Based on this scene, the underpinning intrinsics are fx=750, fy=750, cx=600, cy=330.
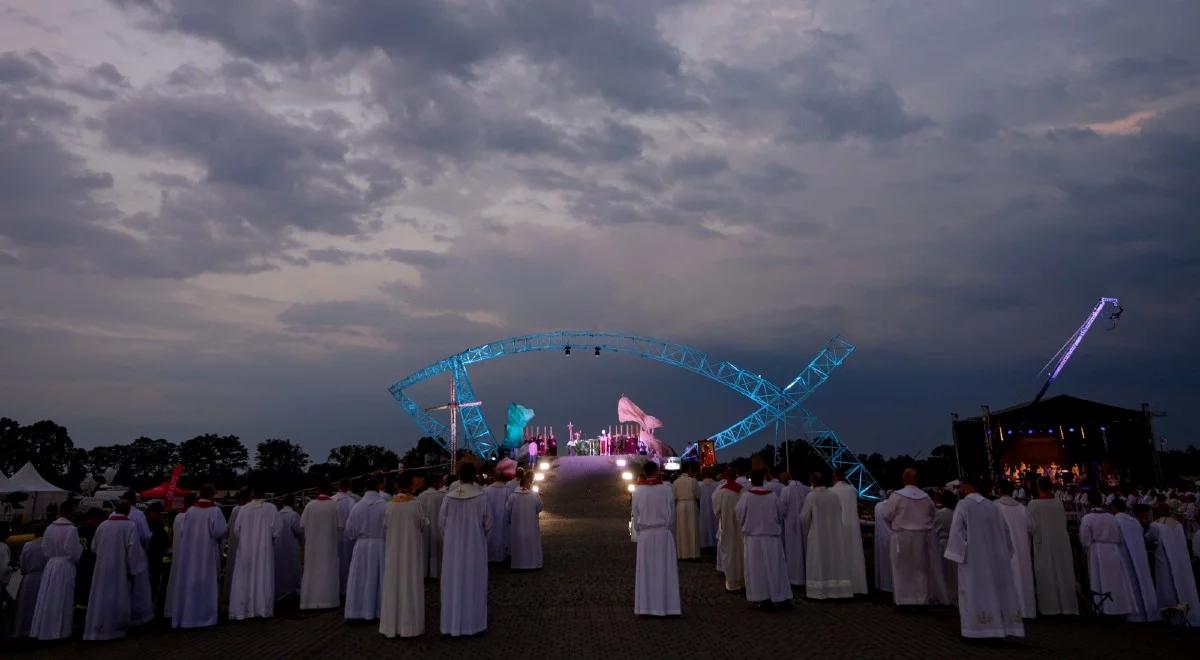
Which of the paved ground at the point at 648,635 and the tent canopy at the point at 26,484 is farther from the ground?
the tent canopy at the point at 26,484

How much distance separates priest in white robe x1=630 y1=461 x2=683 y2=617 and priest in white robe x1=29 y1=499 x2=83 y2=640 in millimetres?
7337

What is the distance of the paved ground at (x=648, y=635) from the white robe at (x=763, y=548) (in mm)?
327

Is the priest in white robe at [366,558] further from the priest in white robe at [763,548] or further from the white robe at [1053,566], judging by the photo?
the white robe at [1053,566]

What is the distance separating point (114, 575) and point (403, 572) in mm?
4015

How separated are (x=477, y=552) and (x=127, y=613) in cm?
489

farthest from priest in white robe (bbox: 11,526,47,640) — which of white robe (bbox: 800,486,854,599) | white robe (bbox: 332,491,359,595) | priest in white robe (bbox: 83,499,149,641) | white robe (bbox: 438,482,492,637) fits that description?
white robe (bbox: 800,486,854,599)

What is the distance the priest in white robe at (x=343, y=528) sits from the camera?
11.8 meters

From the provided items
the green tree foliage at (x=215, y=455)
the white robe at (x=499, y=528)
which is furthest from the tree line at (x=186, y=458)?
the white robe at (x=499, y=528)

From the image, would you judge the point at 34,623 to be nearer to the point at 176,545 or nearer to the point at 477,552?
the point at 176,545

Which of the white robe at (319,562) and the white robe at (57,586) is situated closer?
the white robe at (57,586)

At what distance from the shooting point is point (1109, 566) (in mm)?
10180

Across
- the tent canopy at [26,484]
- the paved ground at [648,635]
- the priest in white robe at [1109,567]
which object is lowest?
the paved ground at [648,635]

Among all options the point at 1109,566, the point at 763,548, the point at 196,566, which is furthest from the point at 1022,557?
the point at 196,566

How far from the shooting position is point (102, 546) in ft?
32.3
